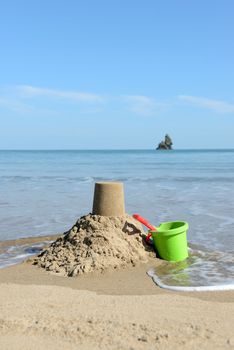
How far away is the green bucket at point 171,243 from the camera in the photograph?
18.9 feet

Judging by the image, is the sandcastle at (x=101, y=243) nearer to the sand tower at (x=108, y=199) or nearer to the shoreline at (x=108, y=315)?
the sand tower at (x=108, y=199)

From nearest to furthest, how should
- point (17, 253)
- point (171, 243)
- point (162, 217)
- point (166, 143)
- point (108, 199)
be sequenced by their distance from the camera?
point (171, 243) < point (108, 199) < point (17, 253) < point (162, 217) < point (166, 143)

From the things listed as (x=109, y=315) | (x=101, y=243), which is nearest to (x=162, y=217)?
(x=101, y=243)

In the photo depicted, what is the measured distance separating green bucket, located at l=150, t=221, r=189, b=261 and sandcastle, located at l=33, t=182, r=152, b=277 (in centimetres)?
19

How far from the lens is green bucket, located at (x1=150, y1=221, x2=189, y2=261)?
5.75 m

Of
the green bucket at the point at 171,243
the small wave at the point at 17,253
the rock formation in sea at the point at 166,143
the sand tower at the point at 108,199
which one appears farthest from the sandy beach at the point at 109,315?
the rock formation in sea at the point at 166,143

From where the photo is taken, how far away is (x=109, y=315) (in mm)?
3584

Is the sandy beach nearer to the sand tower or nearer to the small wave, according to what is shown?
the small wave

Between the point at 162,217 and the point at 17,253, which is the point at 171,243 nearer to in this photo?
the point at 17,253

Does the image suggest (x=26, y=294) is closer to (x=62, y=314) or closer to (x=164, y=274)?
(x=62, y=314)

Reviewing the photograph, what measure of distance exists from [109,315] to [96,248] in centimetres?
197

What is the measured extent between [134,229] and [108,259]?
700 millimetres

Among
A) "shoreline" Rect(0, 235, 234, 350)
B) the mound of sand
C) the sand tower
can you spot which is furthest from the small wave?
the sand tower

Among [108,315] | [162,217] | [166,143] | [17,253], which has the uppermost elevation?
[166,143]
